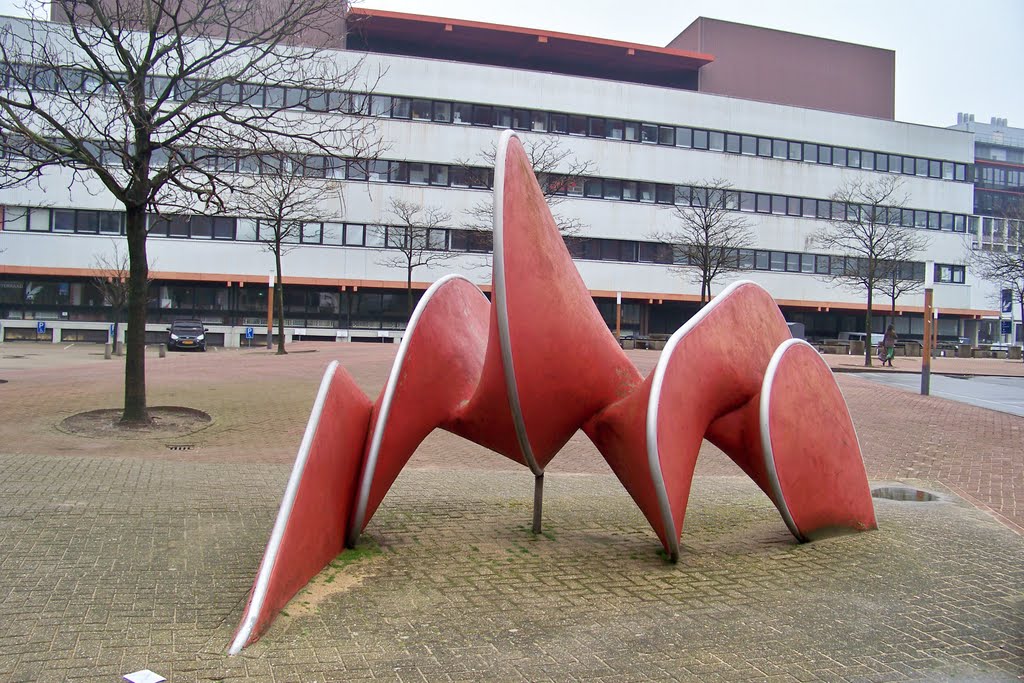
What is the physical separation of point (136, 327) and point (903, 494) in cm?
1135

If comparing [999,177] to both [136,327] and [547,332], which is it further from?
[547,332]

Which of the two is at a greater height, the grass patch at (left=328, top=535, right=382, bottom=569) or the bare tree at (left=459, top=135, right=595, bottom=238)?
the bare tree at (left=459, top=135, right=595, bottom=238)

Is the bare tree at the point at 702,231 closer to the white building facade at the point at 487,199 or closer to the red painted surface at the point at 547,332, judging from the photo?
the white building facade at the point at 487,199

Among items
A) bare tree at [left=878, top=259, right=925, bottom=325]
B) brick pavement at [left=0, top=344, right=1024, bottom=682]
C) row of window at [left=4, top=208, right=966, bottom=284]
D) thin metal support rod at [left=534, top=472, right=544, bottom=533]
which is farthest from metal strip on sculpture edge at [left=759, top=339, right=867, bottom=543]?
bare tree at [left=878, top=259, right=925, bottom=325]

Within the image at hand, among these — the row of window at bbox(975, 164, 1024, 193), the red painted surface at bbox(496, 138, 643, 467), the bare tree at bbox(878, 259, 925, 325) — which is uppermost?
the row of window at bbox(975, 164, 1024, 193)

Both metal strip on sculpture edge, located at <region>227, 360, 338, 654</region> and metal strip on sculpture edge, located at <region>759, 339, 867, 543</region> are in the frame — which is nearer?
metal strip on sculpture edge, located at <region>227, 360, 338, 654</region>

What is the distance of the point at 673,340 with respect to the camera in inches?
272

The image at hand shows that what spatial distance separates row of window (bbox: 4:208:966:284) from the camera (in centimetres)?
4194

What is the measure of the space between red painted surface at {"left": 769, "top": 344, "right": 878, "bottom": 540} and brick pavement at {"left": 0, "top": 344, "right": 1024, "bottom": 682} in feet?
0.96

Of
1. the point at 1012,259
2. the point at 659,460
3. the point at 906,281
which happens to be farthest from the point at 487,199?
the point at 659,460

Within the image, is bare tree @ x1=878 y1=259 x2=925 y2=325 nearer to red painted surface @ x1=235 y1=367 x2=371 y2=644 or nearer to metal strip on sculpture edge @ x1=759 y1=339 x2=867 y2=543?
metal strip on sculpture edge @ x1=759 y1=339 x2=867 y2=543

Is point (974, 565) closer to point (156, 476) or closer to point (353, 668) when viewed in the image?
point (353, 668)

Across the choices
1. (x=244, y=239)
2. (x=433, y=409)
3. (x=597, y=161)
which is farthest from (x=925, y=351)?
(x=244, y=239)

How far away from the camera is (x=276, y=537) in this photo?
561 centimetres
